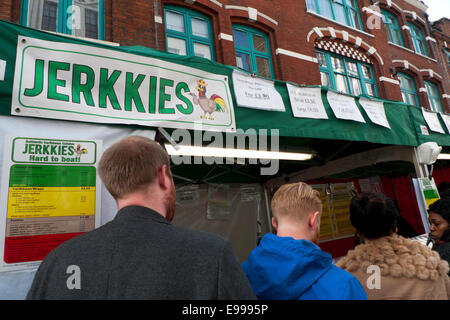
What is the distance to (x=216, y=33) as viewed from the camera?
311 inches

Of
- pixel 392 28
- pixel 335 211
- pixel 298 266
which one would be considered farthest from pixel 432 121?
pixel 392 28

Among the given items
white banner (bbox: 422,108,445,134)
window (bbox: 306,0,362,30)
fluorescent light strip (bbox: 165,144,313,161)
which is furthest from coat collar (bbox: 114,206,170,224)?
window (bbox: 306,0,362,30)

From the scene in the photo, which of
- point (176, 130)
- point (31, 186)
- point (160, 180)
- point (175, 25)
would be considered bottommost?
point (160, 180)

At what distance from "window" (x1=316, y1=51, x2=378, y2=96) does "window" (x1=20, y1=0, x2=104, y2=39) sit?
7.48m

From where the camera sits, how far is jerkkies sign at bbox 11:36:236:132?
231 cm

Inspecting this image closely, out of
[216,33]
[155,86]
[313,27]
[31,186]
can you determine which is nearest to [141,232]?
[31,186]

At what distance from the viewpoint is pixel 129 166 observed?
50.2 inches

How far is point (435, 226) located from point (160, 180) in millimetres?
2728

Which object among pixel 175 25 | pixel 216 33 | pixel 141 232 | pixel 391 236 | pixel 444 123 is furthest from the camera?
pixel 216 33

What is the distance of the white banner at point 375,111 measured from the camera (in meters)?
4.61

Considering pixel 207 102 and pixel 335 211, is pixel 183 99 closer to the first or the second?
pixel 207 102

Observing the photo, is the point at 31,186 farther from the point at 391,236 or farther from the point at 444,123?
the point at 444,123

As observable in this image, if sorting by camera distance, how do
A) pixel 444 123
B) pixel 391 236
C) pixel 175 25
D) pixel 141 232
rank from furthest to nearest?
1. pixel 175 25
2. pixel 444 123
3. pixel 391 236
4. pixel 141 232

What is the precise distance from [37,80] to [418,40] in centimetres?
1820
